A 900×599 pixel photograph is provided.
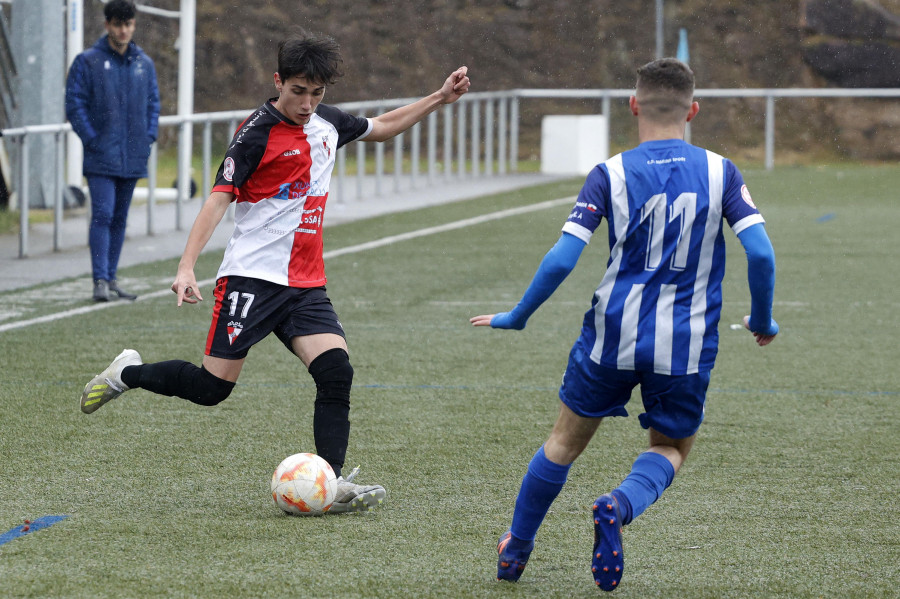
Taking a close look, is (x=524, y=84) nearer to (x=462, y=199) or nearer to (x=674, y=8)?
(x=674, y=8)

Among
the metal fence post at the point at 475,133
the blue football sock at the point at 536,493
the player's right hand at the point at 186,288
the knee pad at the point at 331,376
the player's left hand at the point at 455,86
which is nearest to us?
the blue football sock at the point at 536,493

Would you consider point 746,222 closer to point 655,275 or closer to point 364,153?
point 655,275

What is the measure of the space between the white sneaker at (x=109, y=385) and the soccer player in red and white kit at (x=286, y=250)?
0.31m

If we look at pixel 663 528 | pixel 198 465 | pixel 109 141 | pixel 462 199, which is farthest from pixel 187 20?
pixel 663 528

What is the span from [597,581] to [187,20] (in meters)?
14.6

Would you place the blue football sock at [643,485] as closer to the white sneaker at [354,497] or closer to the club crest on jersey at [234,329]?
the white sneaker at [354,497]

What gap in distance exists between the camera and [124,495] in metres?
4.54

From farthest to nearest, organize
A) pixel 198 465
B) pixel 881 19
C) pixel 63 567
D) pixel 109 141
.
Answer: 1. pixel 881 19
2. pixel 109 141
3. pixel 198 465
4. pixel 63 567

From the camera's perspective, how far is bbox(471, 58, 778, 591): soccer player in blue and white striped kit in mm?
3465

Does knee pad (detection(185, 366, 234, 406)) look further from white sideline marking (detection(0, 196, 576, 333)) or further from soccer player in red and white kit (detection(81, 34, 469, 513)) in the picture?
white sideline marking (detection(0, 196, 576, 333))

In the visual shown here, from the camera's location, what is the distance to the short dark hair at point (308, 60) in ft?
14.2

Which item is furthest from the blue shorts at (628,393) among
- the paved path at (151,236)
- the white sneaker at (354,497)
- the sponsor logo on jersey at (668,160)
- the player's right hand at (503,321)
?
the paved path at (151,236)

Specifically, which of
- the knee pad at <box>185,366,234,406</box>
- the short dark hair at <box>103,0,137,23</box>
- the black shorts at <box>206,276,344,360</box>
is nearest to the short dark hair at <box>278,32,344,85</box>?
the black shorts at <box>206,276,344,360</box>

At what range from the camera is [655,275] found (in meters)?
3.49
